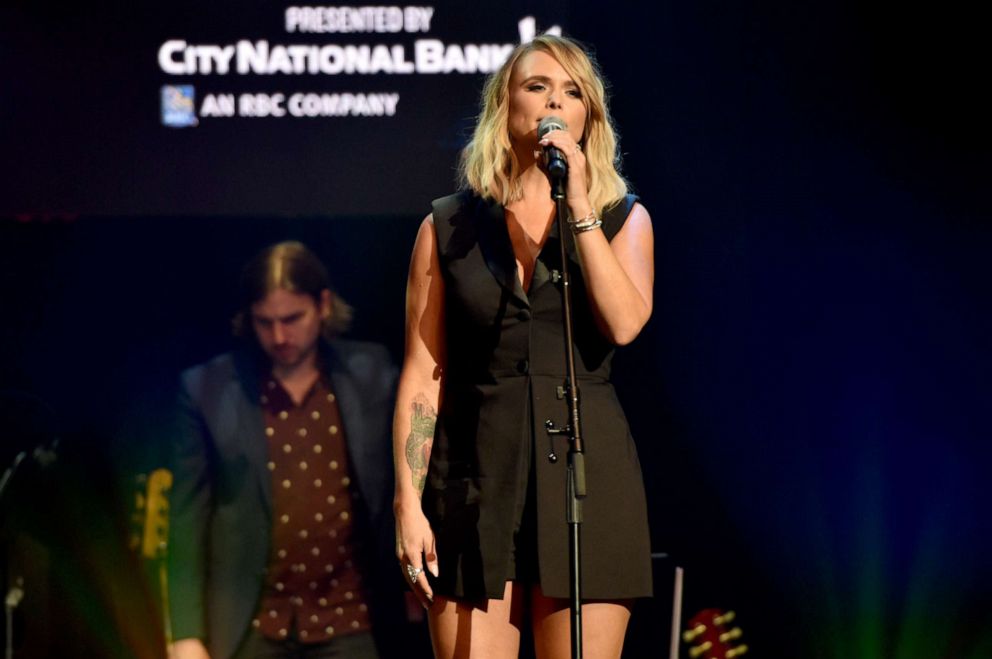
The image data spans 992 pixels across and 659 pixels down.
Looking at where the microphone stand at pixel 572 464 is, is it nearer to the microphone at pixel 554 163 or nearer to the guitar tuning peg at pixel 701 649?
the microphone at pixel 554 163

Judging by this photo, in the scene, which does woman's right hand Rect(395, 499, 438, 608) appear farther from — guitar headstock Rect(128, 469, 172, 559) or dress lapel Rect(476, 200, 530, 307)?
guitar headstock Rect(128, 469, 172, 559)

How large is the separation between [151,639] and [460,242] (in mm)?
2648

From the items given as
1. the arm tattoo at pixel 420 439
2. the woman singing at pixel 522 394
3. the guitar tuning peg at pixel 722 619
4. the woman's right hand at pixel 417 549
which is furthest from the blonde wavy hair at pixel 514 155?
the guitar tuning peg at pixel 722 619

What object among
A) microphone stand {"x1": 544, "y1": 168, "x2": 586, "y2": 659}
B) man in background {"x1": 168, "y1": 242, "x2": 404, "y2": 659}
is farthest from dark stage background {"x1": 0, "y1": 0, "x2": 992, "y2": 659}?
microphone stand {"x1": 544, "y1": 168, "x2": 586, "y2": 659}

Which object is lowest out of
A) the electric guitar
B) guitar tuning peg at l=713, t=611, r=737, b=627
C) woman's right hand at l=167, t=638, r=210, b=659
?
woman's right hand at l=167, t=638, r=210, b=659

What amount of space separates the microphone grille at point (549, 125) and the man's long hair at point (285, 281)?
2216 mm

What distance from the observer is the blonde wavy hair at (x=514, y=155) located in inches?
89.9

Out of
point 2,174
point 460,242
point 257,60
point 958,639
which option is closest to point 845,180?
point 958,639

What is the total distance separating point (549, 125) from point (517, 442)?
20.8 inches

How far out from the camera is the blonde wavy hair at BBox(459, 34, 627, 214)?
7.49 ft

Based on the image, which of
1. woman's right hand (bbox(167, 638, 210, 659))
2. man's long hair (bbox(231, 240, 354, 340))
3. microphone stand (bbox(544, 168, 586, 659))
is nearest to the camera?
microphone stand (bbox(544, 168, 586, 659))

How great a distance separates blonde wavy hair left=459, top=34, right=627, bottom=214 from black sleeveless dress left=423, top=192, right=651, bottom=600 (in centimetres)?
10

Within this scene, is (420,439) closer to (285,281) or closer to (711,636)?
(711,636)

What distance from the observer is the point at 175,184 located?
162 inches
